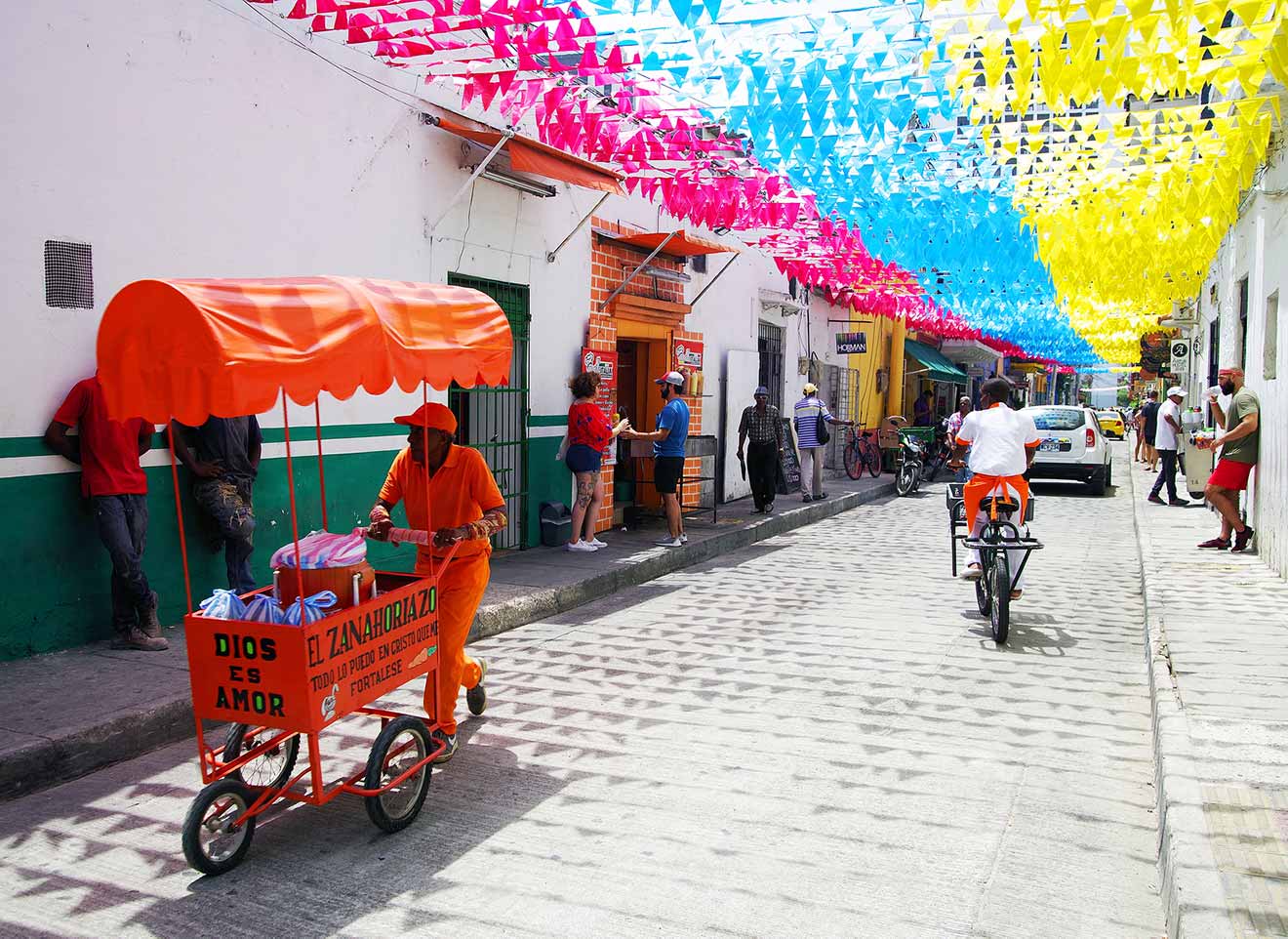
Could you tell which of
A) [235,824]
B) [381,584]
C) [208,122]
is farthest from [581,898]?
[208,122]

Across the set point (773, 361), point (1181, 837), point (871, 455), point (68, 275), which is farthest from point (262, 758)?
point (871, 455)

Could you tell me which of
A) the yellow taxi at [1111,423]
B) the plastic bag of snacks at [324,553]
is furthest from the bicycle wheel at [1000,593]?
the yellow taxi at [1111,423]

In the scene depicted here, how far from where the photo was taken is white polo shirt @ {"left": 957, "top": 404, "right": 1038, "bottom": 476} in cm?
826

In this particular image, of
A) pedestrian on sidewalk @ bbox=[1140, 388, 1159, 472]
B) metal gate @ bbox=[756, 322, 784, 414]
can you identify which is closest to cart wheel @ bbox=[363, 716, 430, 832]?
metal gate @ bbox=[756, 322, 784, 414]

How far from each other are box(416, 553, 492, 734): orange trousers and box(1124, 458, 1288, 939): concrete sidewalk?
3.09 meters

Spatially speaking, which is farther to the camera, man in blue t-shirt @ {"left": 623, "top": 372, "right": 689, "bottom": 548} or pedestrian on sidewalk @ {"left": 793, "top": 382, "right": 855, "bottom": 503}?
pedestrian on sidewalk @ {"left": 793, "top": 382, "right": 855, "bottom": 503}

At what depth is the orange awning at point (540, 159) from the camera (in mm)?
9422

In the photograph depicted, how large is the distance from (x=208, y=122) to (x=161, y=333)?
4121 mm

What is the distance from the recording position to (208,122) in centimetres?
725

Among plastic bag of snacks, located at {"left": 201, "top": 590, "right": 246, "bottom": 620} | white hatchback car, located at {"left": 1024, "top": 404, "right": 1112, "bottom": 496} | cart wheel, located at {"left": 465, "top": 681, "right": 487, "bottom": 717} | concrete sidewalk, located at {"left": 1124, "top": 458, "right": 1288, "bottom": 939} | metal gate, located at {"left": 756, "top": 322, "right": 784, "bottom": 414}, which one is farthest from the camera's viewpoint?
white hatchback car, located at {"left": 1024, "top": 404, "right": 1112, "bottom": 496}

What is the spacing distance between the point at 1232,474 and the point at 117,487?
1038cm

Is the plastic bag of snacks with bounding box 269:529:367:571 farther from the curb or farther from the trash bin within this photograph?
the trash bin

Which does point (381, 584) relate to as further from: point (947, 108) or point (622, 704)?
point (947, 108)

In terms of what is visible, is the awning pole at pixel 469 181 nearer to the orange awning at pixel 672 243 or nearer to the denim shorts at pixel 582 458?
the denim shorts at pixel 582 458
